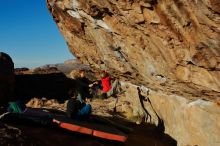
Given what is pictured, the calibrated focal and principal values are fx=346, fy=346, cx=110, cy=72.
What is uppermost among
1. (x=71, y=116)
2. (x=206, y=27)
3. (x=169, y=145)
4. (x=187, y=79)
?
(x=206, y=27)

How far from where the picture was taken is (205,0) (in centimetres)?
554

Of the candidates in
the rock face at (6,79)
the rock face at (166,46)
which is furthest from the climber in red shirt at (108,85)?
the rock face at (6,79)

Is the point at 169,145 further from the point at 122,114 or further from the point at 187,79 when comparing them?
the point at 122,114

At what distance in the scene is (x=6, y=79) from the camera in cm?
2289

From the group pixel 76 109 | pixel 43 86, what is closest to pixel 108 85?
pixel 76 109

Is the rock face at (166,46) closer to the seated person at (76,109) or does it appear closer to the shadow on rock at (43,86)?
the seated person at (76,109)

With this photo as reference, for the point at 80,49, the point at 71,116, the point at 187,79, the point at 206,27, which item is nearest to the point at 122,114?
the point at 80,49

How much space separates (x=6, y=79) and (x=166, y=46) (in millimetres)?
17023

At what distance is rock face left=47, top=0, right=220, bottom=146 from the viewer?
21.8 ft

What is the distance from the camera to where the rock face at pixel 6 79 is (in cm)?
2255

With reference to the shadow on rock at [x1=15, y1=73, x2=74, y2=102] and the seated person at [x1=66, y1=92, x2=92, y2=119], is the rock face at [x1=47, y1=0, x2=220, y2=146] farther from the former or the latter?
the shadow on rock at [x1=15, y1=73, x2=74, y2=102]

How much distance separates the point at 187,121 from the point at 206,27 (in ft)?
14.7

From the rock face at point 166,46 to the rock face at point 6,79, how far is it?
10946 millimetres

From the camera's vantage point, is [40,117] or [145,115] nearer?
[40,117]
